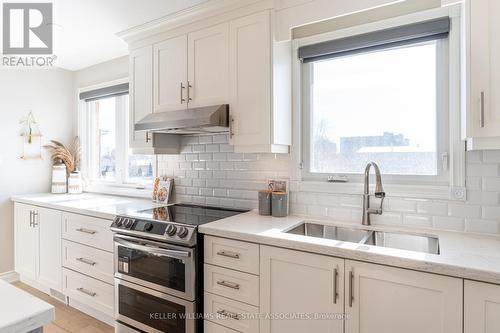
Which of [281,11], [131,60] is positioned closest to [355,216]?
[281,11]

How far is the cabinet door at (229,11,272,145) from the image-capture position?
1.99m

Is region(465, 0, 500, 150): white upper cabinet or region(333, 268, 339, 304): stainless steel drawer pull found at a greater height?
region(465, 0, 500, 150): white upper cabinet

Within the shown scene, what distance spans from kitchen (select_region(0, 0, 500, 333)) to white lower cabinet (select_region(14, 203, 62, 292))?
1.0 inches

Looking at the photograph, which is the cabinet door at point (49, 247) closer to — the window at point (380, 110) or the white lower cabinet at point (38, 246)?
the white lower cabinet at point (38, 246)

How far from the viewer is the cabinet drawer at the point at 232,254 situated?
1688 mm

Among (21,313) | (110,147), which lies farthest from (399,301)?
(110,147)

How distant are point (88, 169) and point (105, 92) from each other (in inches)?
40.4

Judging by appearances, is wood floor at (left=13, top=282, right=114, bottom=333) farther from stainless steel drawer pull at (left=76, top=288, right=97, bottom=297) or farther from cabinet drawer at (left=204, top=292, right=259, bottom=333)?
cabinet drawer at (left=204, top=292, right=259, bottom=333)

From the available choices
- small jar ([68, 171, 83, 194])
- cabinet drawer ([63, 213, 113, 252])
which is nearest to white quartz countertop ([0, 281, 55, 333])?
cabinet drawer ([63, 213, 113, 252])

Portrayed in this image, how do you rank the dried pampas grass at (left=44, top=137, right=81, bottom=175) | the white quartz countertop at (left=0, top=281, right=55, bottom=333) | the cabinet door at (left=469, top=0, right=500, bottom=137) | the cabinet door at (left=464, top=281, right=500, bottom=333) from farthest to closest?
1. the dried pampas grass at (left=44, top=137, right=81, bottom=175)
2. the cabinet door at (left=469, top=0, right=500, bottom=137)
3. the cabinet door at (left=464, top=281, right=500, bottom=333)
4. the white quartz countertop at (left=0, top=281, right=55, bottom=333)

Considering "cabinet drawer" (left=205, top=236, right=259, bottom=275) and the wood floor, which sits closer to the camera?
"cabinet drawer" (left=205, top=236, right=259, bottom=275)

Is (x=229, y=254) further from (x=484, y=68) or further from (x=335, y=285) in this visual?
(x=484, y=68)

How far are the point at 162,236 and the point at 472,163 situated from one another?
6.28ft

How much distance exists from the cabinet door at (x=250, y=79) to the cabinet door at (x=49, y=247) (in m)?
1.97
